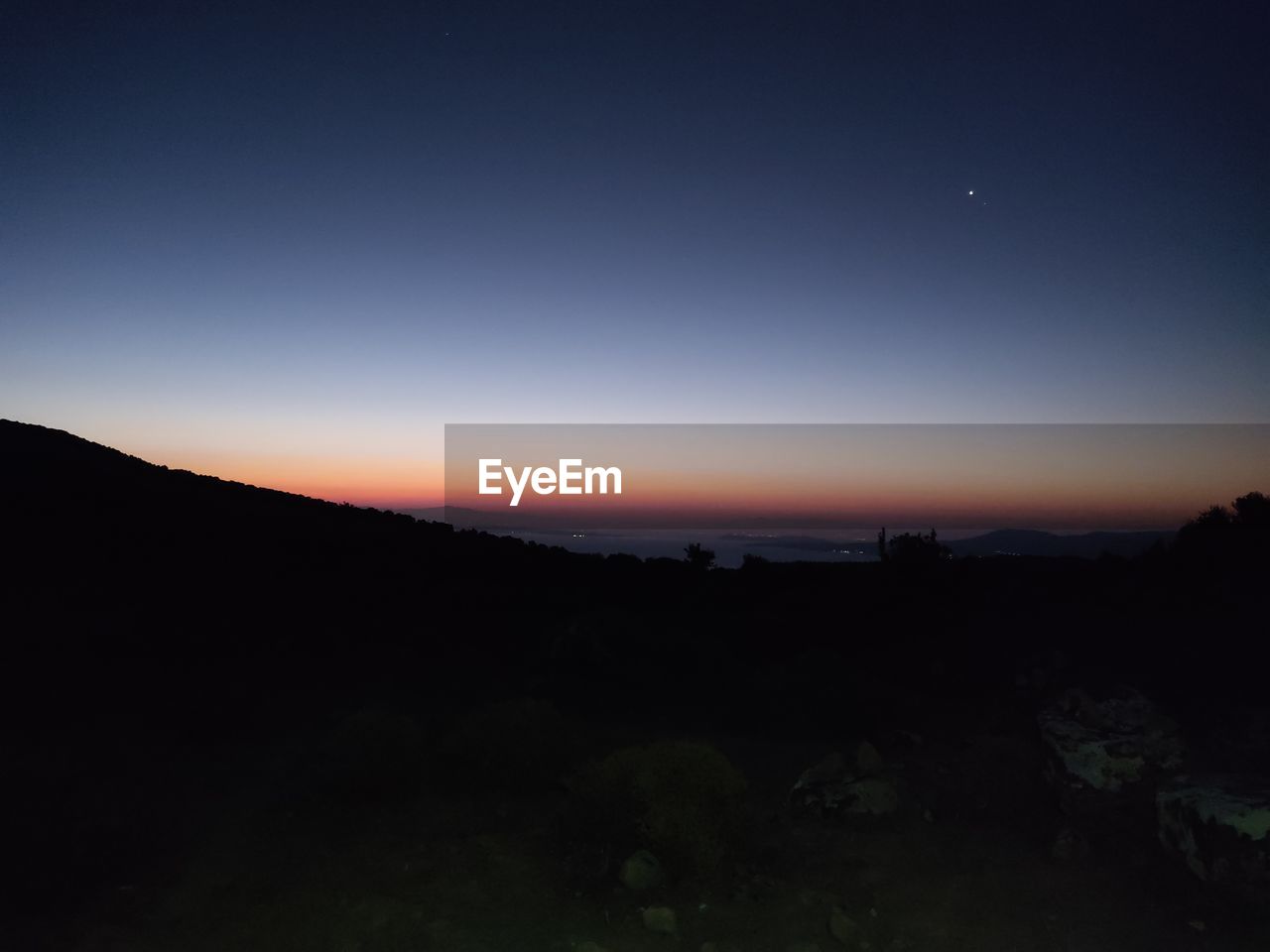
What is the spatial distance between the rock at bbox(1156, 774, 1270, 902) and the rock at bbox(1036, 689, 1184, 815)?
0.67 metres

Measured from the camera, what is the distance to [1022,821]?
895 centimetres

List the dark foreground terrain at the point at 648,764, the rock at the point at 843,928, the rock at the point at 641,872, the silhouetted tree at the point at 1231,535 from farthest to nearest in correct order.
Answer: the silhouetted tree at the point at 1231,535 < the rock at the point at 641,872 < the dark foreground terrain at the point at 648,764 < the rock at the point at 843,928

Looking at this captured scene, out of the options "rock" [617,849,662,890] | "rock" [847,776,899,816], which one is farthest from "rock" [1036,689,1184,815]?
"rock" [617,849,662,890]

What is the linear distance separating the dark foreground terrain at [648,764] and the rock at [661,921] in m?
0.03

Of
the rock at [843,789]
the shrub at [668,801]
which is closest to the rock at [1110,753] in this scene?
the rock at [843,789]

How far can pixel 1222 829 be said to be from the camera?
6.90 meters

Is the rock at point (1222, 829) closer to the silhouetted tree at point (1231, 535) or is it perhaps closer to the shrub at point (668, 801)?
the shrub at point (668, 801)

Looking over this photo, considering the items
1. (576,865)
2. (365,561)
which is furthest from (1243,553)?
(365,561)

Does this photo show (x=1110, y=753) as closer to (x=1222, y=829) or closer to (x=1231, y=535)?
(x=1222, y=829)

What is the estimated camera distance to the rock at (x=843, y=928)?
21.6 feet

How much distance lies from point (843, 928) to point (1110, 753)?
4213 millimetres

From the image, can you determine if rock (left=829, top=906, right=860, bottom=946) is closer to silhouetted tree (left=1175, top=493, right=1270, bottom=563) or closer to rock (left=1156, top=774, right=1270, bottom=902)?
rock (left=1156, top=774, right=1270, bottom=902)

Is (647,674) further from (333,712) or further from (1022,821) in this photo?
(1022,821)

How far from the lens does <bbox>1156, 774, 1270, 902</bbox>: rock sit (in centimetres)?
667
